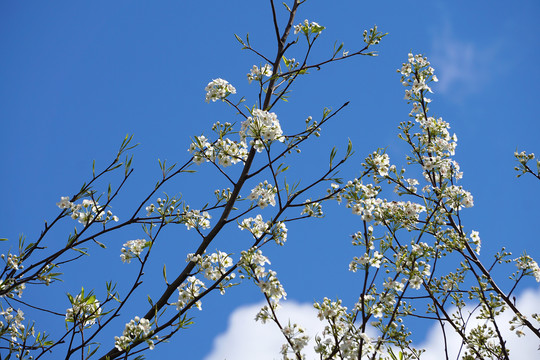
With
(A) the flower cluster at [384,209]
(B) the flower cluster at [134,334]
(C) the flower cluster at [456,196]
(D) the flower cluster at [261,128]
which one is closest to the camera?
(B) the flower cluster at [134,334]

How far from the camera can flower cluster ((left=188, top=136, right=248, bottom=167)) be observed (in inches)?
134

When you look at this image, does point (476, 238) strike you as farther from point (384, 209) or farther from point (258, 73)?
point (258, 73)

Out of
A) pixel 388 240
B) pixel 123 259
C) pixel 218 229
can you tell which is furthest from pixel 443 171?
pixel 123 259

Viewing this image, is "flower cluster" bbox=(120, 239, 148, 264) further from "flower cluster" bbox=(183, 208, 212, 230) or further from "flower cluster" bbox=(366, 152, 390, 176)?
"flower cluster" bbox=(366, 152, 390, 176)

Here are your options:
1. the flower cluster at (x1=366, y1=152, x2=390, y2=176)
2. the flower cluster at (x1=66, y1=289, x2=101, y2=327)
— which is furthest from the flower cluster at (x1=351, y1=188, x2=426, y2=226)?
the flower cluster at (x1=66, y1=289, x2=101, y2=327)

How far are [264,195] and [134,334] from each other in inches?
54.7

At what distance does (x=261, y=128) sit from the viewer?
3074 millimetres

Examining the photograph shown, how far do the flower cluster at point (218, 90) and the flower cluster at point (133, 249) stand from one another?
1.33m

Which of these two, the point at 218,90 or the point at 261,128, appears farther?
the point at 218,90

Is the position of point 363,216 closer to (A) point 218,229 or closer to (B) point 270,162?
(B) point 270,162

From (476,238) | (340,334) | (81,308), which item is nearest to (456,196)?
(476,238)

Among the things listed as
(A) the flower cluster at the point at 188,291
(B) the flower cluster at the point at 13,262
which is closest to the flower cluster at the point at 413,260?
(A) the flower cluster at the point at 188,291

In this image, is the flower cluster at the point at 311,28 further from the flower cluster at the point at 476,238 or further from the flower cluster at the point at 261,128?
the flower cluster at the point at 476,238

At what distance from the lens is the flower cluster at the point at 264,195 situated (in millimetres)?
3359
